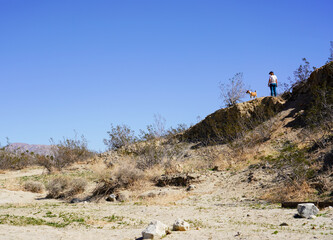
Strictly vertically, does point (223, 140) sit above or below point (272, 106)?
below

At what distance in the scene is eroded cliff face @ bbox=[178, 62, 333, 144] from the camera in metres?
22.3

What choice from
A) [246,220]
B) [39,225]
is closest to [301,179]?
[246,220]

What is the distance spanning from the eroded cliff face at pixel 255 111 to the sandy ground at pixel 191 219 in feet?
27.6

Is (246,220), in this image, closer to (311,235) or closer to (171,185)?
(311,235)

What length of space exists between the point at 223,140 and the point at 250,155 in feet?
16.5

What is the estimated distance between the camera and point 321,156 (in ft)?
46.8

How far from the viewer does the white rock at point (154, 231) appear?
25.2 feet

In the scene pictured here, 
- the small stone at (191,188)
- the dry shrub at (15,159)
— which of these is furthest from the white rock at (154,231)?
the dry shrub at (15,159)

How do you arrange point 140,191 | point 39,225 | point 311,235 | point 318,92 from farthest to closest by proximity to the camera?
point 318,92 < point 140,191 < point 39,225 < point 311,235

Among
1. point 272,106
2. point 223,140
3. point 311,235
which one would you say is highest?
point 272,106

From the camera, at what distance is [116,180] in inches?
662

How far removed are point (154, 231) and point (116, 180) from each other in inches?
366

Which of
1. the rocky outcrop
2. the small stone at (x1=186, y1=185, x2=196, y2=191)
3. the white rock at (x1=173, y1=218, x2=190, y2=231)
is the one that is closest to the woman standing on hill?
the rocky outcrop

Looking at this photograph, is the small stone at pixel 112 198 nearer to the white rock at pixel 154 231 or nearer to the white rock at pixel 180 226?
the white rock at pixel 180 226
